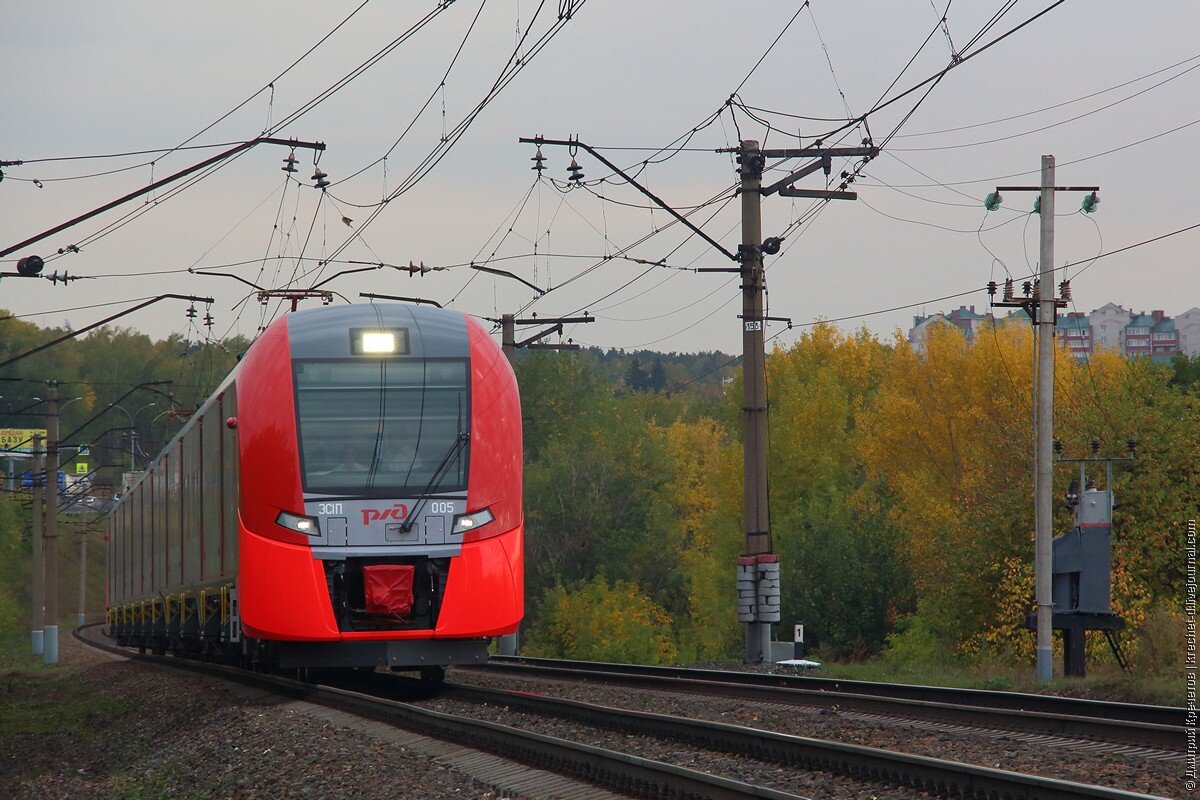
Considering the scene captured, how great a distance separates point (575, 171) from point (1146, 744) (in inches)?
629

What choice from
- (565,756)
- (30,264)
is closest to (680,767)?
(565,756)

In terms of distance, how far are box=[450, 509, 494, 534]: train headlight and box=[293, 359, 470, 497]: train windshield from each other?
27 cm

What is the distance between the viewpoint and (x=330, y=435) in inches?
560

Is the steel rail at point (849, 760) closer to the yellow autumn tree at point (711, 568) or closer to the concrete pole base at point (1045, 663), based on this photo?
the concrete pole base at point (1045, 663)

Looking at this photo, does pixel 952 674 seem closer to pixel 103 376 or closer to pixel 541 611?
pixel 541 611

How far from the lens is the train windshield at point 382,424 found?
14109 mm

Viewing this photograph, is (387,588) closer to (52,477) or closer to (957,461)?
(52,477)

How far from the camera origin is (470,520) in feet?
46.9

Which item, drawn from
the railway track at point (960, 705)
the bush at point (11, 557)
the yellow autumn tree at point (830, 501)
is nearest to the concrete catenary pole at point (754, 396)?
the railway track at point (960, 705)

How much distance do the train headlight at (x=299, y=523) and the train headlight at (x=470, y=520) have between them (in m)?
1.34

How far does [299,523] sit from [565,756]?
16.4 feet

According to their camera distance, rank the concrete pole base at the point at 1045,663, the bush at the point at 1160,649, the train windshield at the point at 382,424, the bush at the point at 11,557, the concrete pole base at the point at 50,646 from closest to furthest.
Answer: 1. the train windshield at the point at 382,424
2. the bush at the point at 1160,649
3. the concrete pole base at the point at 1045,663
4. the concrete pole base at the point at 50,646
5. the bush at the point at 11,557

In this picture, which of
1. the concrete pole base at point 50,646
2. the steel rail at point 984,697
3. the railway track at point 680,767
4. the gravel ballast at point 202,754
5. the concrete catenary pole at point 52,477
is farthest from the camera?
the concrete pole base at point 50,646

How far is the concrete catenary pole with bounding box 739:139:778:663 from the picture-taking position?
23500 mm
